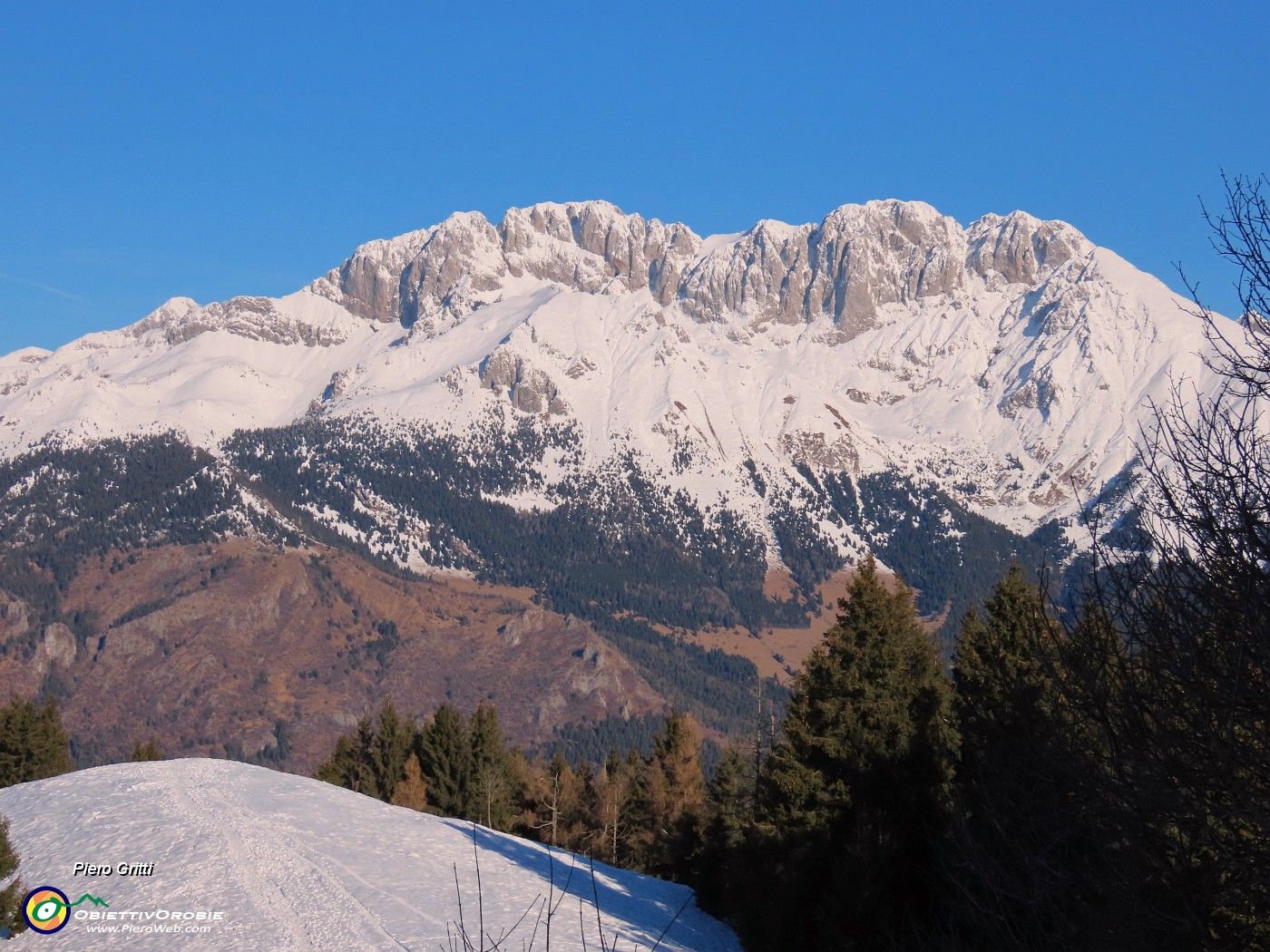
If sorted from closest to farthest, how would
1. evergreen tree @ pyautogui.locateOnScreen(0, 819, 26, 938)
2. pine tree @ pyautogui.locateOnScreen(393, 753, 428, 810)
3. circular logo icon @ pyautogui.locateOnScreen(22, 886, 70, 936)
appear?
1. evergreen tree @ pyautogui.locateOnScreen(0, 819, 26, 938)
2. circular logo icon @ pyautogui.locateOnScreen(22, 886, 70, 936)
3. pine tree @ pyautogui.locateOnScreen(393, 753, 428, 810)

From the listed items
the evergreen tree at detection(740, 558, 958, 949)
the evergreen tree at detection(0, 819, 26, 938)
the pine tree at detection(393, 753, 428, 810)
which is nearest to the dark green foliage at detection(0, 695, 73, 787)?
the pine tree at detection(393, 753, 428, 810)

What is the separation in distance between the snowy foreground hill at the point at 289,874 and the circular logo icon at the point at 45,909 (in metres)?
0.24

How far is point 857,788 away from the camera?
23250 mm

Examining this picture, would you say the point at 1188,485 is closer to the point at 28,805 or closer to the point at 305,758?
the point at 28,805

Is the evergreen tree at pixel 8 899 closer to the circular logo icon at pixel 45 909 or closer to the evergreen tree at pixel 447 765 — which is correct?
the circular logo icon at pixel 45 909

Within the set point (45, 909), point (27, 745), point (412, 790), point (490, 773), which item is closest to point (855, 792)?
point (45, 909)

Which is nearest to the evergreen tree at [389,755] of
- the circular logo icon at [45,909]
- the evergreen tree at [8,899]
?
the circular logo icon at [45,909]

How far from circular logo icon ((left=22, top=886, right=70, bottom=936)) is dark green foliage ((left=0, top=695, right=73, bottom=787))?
30.4 m

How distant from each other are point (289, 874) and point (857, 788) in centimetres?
1310

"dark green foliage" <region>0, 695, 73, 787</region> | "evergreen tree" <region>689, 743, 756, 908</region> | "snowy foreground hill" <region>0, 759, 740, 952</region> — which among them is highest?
"evergreen tree" <region>689, 743, 756, 908</region>

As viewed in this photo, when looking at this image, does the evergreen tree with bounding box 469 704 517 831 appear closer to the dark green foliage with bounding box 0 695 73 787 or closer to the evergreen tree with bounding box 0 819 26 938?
the dark green foliage with bounding box 0 695 73 787

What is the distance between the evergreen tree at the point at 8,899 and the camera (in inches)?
765

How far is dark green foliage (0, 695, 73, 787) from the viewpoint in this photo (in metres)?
49.0

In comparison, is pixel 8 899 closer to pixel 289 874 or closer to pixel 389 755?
pixel 289 874
